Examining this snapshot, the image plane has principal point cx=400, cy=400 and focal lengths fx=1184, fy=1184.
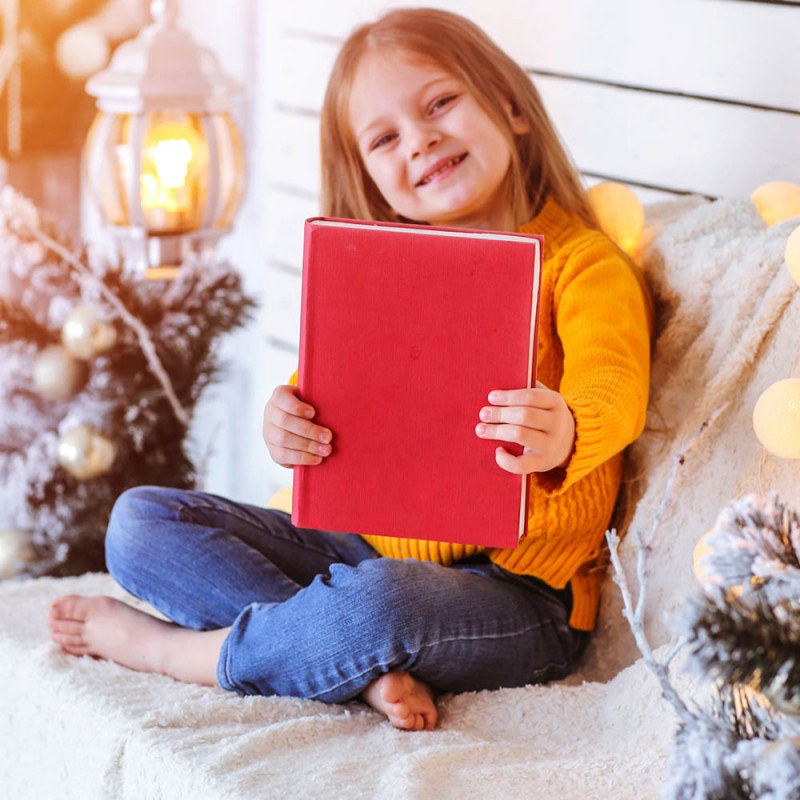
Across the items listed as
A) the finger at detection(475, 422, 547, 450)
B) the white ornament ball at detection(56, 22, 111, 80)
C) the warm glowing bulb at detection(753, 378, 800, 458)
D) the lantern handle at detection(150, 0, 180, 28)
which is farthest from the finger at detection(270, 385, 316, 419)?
the white ornament ball at detection(56, 22, 111, 80)

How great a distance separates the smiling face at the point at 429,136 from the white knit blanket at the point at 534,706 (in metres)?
0.19

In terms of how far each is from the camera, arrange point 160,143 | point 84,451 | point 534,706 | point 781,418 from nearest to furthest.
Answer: point 781,418 → point 534,706 → point 84,451 → point 160,143

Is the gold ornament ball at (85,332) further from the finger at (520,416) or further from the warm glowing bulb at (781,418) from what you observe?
the warm glowing bulb at (781,418)

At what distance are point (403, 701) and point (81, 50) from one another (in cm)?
155

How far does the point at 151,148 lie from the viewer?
1743 mm

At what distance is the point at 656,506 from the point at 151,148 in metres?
1.01

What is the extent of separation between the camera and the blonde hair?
1242 mm

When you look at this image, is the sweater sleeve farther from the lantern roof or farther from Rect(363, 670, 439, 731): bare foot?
the lantern roof

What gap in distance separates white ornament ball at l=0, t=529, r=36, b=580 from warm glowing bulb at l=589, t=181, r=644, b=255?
94 centimetres

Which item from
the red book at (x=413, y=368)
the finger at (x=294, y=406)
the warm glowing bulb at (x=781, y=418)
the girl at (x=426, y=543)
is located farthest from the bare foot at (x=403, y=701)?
the warm glowing bulb at (x=781, y=418)

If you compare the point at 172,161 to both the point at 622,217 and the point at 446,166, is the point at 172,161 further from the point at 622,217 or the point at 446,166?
the point at 622,217

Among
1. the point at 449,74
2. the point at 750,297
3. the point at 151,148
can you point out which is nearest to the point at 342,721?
the point at 750,297

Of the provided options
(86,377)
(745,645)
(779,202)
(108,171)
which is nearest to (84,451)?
(86,377)

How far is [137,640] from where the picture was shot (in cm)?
114
